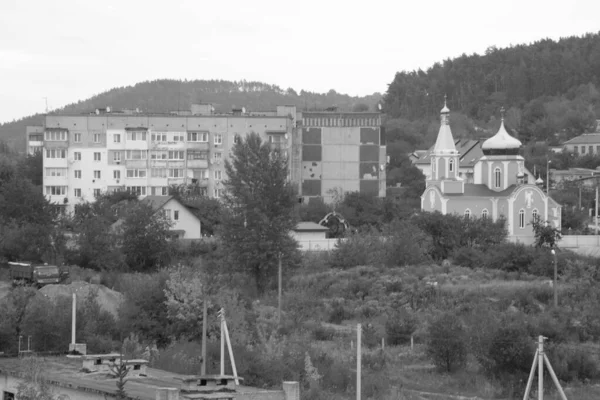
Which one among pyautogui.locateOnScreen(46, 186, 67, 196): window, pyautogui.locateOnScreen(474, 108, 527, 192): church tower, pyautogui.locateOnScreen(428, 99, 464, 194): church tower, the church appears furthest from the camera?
pyautogui.locateOnScreen(46, 186, 67, 196): window

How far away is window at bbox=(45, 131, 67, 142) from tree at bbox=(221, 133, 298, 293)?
2488 centimetres

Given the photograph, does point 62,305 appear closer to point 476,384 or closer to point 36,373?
point 476,384

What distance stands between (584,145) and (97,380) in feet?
303

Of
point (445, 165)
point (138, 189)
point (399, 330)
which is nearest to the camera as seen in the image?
point (399, 330)

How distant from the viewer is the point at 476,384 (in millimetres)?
31562

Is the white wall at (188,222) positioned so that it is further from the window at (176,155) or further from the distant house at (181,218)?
the window at (176,155)

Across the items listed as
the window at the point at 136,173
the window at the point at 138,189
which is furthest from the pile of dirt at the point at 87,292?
the window at the point at 136,173

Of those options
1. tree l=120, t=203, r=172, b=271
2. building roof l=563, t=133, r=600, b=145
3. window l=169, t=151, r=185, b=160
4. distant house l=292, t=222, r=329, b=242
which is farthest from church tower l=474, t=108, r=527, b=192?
building roof l=563, t=133, r=600, b=145

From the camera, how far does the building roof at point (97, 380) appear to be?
20.0 meters

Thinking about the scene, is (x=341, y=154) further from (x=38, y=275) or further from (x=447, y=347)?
(x=447, y=347)

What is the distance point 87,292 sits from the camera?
39.6 meters

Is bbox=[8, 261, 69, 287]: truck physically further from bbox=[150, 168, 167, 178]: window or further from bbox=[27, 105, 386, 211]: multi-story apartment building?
bbox=[150, 168, 167, 178]: window

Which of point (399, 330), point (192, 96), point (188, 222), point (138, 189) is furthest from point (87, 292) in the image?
point (192, 96)

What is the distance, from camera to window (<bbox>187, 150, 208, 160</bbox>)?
250 ft
